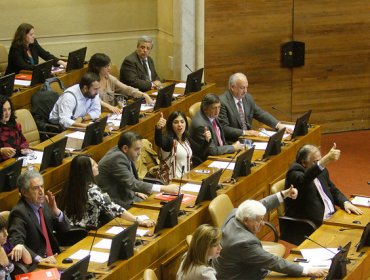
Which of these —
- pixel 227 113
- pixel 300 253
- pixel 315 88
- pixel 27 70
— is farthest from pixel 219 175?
pixel 315 88

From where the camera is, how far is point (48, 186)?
7.60 meters

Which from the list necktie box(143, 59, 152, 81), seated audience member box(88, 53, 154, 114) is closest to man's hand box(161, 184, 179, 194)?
seated audience member box(88, 53, 154, 114)

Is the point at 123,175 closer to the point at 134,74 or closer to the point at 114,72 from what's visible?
the point at 134,74

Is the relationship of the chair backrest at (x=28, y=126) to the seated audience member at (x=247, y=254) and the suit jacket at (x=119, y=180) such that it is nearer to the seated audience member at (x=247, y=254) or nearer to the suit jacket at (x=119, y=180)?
the suit jacket at (x=119, y=180)

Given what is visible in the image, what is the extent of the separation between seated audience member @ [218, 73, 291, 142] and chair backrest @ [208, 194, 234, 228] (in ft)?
6.62

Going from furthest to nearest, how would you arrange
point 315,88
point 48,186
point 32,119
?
point 315,88 < point 32,119 < point 48,186

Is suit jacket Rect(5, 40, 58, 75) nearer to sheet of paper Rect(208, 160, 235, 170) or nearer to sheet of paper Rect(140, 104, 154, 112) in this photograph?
sheet of paper Rect(140, 104, 154, 112)

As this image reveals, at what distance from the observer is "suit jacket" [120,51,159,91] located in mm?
10211

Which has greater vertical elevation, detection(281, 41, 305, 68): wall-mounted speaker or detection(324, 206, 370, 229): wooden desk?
detection(281, 41, 305, 68): wall-mounted speaker

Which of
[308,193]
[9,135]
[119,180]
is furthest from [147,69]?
[308,193]

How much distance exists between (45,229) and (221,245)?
4.20ft

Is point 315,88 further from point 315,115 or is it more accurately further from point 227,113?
point 227,113

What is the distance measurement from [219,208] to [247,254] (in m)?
0.88

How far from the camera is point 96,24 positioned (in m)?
11.6
